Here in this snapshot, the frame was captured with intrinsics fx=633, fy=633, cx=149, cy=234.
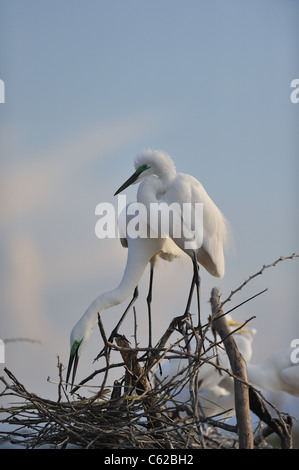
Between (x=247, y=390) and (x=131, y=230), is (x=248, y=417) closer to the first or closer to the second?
(x=247, y=390)

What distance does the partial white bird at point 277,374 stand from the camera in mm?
3004

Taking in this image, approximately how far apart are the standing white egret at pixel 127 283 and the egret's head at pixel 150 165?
0.69ft

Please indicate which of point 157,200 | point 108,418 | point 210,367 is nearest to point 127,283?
point 157,200

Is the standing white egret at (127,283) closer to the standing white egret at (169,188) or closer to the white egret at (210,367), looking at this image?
the standing white egret at (169,188)

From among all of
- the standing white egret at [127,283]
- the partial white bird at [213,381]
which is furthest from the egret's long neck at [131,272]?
the partial white bird at [213,381]

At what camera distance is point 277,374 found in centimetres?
308

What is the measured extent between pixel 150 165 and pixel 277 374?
1.40 metres

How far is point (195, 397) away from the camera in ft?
4.82

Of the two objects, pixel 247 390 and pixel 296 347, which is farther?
pixel 296 347

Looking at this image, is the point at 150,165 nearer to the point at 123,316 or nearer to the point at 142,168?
the point at 142,168

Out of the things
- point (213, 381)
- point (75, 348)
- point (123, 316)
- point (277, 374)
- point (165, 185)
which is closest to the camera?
point (75, 348)
